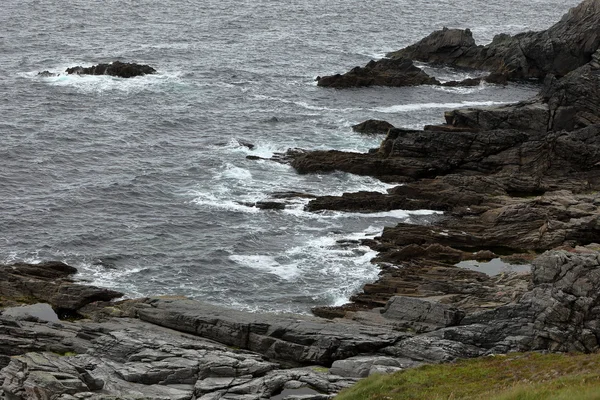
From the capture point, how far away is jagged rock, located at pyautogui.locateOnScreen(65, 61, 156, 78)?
4648 inches

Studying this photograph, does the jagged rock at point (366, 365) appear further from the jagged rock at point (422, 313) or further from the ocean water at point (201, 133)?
the ocean water at point (201, 133)

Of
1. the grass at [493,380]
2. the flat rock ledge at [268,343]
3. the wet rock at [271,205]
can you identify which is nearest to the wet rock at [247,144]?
the wet rock at [271,205]

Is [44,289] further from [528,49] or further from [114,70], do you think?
[528,49]

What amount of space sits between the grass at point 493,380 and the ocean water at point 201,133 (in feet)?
69.4

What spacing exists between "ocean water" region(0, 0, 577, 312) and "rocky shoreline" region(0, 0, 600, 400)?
3.68 metres

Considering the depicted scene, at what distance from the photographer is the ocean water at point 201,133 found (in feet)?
225

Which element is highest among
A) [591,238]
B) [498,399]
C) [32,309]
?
[498,399]

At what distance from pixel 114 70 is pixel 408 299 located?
2968 inches

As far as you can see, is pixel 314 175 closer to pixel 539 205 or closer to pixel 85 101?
pixel 539 205

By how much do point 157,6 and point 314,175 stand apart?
91.9 meters

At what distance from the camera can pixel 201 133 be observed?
324 feet

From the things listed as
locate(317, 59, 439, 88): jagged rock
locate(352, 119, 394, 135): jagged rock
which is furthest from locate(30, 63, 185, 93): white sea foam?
locate(352, 119, 394, 135): jagged rock

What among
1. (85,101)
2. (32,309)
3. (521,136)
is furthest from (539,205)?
(85,101)

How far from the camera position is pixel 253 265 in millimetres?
68812
